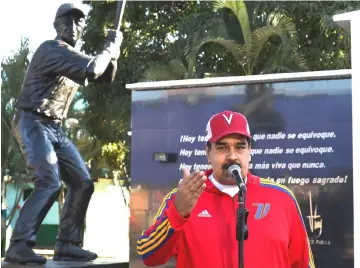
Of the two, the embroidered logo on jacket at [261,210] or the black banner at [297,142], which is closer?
the embroidered logo on jacket at [261,210]

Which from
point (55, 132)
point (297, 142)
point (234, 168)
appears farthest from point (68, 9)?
point (234, 168)

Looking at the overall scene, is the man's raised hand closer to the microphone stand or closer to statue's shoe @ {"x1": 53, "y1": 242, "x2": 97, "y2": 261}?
the microphone stand

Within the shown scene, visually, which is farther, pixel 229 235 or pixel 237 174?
pixel 229 235

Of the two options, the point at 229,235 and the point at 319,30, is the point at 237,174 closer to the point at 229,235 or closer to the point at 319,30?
the point at 229,235

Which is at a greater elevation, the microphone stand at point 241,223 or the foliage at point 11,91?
the foliage at point 11,91

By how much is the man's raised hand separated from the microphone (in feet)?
0.56

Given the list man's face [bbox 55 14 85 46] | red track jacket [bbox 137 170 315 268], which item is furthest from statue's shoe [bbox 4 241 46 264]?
red track jacket [bbox 137 170 315 268]

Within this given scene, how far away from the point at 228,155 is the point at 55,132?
2.80m

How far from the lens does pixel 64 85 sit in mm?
5383

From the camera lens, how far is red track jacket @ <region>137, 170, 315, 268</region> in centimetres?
288

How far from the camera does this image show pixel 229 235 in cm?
290

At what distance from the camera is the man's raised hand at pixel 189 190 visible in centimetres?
257

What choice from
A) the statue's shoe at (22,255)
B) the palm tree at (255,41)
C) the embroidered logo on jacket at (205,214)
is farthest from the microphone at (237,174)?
the palm tree at (255,41)

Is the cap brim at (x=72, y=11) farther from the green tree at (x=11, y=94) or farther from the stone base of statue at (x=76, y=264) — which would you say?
the green tree at (x=11, y=94)
